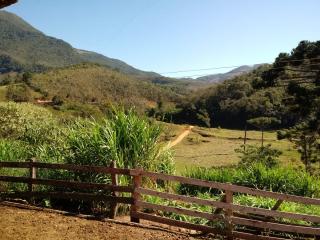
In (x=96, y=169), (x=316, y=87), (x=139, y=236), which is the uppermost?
(x=316, y=87)

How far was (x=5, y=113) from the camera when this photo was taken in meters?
30.1

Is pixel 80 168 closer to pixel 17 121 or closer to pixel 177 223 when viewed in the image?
pixel 177 223

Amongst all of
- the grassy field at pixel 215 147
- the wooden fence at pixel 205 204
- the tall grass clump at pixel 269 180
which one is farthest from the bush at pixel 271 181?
the grassy field at pixel 215 147

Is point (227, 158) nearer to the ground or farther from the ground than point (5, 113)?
nearer to the ground

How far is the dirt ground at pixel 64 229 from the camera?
28.6ft

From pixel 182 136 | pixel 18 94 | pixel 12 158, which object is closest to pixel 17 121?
pixel 12 158

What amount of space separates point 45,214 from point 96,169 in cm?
148

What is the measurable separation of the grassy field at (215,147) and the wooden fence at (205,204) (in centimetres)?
4354

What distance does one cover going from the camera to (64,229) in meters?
9.13

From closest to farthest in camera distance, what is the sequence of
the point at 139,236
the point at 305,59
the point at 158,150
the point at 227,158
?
the point at 139,236
the point at 158,150
the point at 305,59
the point at 227,158

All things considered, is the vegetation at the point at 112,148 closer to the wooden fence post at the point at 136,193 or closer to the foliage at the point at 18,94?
the wooden fence post at the point at 136,193

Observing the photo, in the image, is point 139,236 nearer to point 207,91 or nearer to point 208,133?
point 208,133

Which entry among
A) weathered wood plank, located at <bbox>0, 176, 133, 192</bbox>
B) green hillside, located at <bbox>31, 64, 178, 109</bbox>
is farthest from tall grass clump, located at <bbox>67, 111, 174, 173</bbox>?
green hillside, located at <bbox>31, 64, 178, 109</bbox>

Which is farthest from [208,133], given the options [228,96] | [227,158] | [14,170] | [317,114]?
[14,170]
